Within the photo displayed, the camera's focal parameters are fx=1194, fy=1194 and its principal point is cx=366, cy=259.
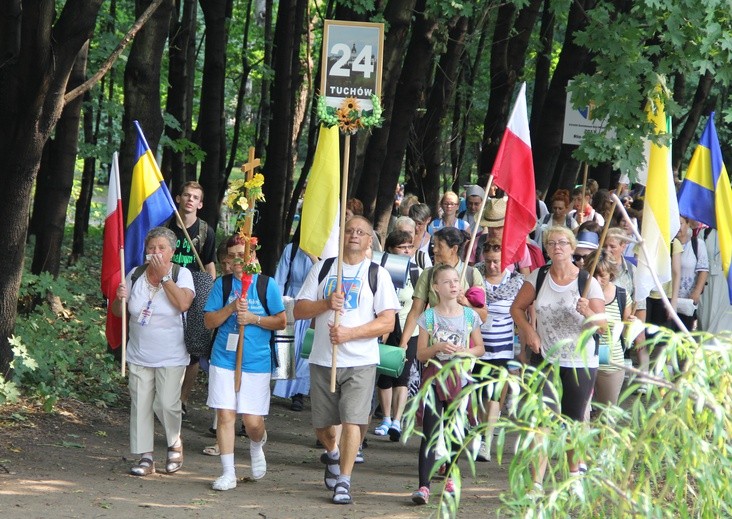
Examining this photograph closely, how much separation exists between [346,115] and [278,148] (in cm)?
874

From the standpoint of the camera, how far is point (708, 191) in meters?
9.46

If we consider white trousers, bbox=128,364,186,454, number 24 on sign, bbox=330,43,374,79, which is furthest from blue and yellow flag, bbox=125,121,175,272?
number 24 on sign, bbox=330,43,374,79

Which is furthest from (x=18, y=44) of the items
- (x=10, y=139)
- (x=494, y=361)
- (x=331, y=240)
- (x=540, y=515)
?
(x=540, y=515)

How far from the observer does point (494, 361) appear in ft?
33.5

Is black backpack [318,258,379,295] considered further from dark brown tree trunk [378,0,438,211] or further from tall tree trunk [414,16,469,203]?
tall tree trunk [414,16,469,203]

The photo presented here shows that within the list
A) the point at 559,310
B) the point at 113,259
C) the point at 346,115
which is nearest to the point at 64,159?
the point at 113,259

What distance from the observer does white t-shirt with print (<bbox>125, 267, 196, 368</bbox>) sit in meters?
9.19

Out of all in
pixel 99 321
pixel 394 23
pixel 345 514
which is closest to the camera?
pixel 345 514

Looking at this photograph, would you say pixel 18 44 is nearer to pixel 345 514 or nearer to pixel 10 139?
pixel 10 139

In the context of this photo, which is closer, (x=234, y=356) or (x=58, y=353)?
(x=234, y=356)

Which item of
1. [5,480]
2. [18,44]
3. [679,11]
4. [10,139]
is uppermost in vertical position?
[679,11]

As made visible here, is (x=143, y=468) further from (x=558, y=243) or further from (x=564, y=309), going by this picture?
(x=558, y=243)

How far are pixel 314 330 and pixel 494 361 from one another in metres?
1.86

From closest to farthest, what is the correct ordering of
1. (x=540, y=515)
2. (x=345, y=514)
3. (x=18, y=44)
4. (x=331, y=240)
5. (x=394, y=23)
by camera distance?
(x=540, y=515) → (x=345, y=514) → (x=331, y=240) → (x=18, y=44) → (x=394, y=23)
